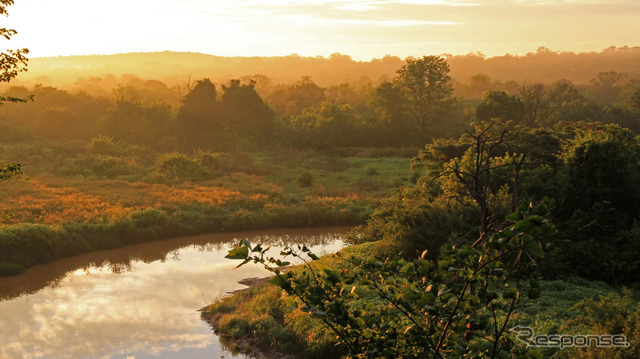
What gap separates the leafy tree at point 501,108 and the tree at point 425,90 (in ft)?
29.3

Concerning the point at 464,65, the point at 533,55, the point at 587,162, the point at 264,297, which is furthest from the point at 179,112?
the point at 533,55

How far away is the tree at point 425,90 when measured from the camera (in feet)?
197

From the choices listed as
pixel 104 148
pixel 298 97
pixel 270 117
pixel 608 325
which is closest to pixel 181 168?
pixel 104 148

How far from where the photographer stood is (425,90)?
60.3m

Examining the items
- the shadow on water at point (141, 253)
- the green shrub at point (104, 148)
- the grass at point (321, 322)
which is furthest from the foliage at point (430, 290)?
the green shrub at point (104, 148)

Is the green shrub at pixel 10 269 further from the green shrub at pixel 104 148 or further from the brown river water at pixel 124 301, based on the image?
the green shrub at pixel 104 148

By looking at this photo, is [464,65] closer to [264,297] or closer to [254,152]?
[254,152]

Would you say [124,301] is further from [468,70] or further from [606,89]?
[468,70]

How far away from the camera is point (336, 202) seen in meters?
29.5

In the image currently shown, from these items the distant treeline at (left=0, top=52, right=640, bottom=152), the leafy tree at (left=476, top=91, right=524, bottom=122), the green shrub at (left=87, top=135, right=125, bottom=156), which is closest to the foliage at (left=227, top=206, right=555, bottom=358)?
the green shrub at (left=87, top=135, right=125, bottom=156)

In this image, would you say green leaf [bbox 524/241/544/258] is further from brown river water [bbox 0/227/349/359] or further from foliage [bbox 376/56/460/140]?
foliage [bbox 376/56/460/140]

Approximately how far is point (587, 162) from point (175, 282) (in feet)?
46.3

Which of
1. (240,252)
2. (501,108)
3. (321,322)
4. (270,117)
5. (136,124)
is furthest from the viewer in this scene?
(270,117)

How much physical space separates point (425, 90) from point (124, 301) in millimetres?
50143
